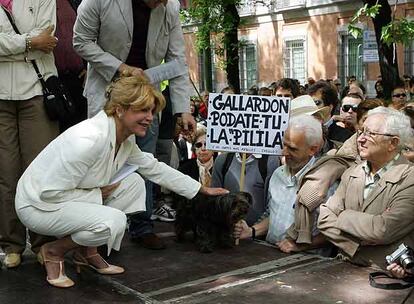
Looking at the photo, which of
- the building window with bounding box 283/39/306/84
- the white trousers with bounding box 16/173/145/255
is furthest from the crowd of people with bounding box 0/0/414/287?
the building window with bounding box 283/39/306/84

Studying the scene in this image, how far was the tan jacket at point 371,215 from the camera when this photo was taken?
4141 millimetres

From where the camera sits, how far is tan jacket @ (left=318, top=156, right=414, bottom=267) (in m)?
4.14

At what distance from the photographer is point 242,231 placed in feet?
16.8

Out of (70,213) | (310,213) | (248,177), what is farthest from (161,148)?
(70,213)

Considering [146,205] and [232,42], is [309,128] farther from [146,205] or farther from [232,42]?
[232,42]

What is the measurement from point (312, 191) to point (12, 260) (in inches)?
84.6

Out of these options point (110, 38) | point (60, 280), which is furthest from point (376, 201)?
point (110, 38)

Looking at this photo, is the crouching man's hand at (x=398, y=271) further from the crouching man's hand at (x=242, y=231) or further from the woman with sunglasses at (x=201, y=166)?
the woman with sunglasses at (x=201, y=166)

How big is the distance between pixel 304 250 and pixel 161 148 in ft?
5.59

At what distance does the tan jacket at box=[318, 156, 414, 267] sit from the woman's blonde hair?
1471 mm

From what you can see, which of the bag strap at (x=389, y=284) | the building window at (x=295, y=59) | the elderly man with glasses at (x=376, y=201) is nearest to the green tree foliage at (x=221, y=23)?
the building window at (x=295, y=59)

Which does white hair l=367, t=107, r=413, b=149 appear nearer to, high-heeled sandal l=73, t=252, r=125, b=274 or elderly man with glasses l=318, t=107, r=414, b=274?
elderly man with glasses l=318, t=107, r=414, b=274

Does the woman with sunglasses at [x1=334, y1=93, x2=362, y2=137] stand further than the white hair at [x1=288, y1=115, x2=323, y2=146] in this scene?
Yes

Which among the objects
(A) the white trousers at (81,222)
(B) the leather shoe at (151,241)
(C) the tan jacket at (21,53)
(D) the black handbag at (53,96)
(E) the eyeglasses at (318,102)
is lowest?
(B) the leather shoe at (151,241)
